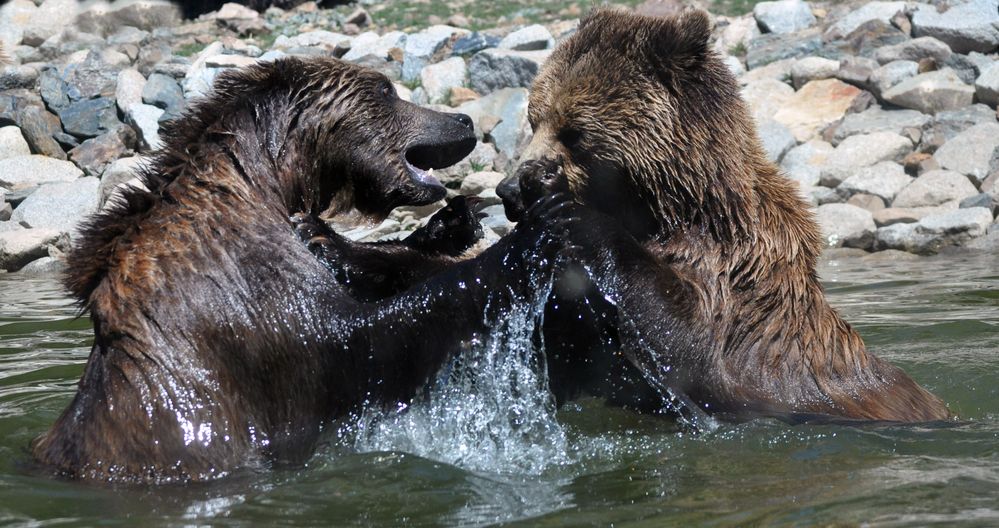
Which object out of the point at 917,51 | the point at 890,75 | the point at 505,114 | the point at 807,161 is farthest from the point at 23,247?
the point at 917,51

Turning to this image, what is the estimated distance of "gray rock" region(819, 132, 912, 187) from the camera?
48.3 feet

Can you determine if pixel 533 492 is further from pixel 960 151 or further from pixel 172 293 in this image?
pixel 960 151

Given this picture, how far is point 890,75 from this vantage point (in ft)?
55.0

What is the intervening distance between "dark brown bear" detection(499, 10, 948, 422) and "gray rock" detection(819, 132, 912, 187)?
8780 mm

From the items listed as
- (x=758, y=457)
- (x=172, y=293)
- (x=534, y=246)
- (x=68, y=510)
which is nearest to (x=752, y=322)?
(x=758, y=457)

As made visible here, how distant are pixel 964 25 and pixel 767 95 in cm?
318

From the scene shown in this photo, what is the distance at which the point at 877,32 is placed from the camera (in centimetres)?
1856

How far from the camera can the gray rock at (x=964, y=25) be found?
17562 millimetres

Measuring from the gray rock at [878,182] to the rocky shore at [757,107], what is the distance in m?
0.02

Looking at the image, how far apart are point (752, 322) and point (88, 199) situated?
1189 centimetres

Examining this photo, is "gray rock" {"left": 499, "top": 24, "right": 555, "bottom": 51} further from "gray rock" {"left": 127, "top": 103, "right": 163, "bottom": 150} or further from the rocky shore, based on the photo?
"gray rock" {"left": 127, "top": 103, "right": 163, "bottom": 150}

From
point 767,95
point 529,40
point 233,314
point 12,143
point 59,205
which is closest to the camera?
point 233,314

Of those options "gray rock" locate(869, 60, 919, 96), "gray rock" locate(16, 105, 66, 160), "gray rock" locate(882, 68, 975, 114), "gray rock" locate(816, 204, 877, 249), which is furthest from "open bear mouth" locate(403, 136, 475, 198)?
"gray rock" locate(16, 105, 66, 160)

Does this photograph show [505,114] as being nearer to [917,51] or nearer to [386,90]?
[917,51]
